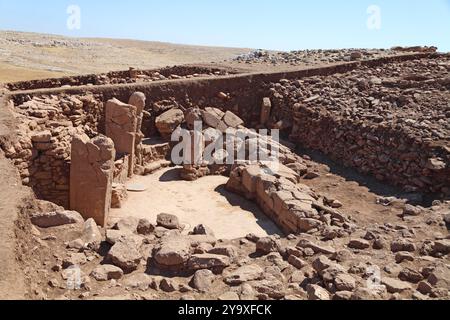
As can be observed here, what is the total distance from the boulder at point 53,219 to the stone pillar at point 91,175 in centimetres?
186

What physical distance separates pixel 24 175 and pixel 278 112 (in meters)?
8.43

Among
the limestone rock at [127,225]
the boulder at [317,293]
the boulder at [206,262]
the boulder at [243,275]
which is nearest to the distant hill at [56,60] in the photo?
the limestone rock at [127,225]

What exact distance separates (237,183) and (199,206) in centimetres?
124

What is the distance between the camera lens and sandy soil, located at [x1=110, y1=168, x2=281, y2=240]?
9.28 meters

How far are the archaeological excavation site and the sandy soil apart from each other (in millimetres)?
48

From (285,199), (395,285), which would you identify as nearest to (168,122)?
(285,199)

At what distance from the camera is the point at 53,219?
6.41m

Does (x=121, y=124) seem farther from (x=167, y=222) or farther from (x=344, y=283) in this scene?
(x=344, y=283)

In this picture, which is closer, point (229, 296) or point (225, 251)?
point (229, 296)

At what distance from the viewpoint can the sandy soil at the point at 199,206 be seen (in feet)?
30.5

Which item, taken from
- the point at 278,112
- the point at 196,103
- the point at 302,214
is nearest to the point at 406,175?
the point at 302,214

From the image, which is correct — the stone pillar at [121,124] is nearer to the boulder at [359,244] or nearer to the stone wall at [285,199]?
the stone wall at [285,199]

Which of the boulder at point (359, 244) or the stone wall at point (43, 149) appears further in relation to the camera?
the stone wall at point (43, 149)
